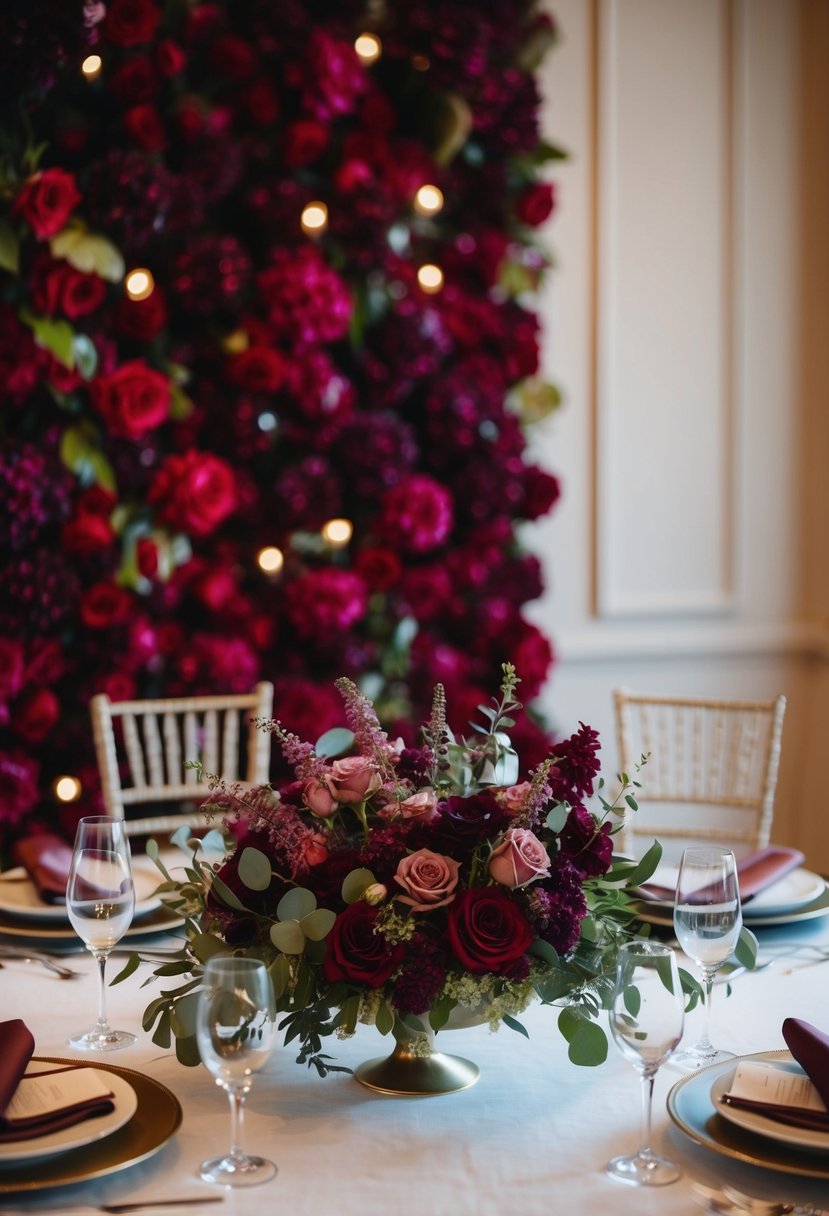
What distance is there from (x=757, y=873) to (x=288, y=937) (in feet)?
2.67

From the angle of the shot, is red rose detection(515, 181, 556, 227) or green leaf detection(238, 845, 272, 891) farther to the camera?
red rose detection(515, 181, 556, 227)

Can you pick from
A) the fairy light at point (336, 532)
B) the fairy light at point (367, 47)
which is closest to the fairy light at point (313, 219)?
the fairy light at point (367, 47)

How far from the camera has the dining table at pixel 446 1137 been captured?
1.01 meters

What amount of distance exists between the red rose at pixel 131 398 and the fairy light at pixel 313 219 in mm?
501

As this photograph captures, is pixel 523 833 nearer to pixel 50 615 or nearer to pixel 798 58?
pixel 50 615

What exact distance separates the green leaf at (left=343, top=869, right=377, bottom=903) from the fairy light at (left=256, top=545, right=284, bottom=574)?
1.71 meters

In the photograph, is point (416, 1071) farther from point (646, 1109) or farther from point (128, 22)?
point (128, 22)

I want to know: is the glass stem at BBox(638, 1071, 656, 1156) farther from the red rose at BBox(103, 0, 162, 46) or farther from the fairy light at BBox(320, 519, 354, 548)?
the red rose at BBox(103, 0, 162, 46)

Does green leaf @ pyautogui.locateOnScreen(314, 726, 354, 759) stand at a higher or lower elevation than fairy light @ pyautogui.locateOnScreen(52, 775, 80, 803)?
higher

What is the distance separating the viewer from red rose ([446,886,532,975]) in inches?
44.0

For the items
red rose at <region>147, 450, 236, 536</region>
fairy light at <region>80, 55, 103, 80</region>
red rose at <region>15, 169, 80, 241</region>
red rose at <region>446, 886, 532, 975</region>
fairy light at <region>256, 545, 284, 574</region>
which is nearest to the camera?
red rose at <region>446, 886, 532, 975</region>

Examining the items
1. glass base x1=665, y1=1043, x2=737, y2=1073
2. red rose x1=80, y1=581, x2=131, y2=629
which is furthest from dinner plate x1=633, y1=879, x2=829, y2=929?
red rose x1=80, y1=581, x2=131, y2=629

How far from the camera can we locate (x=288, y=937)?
1164mm

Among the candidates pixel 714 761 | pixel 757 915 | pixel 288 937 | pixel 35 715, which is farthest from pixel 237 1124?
pixel 35 715
